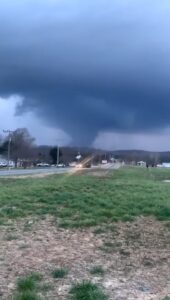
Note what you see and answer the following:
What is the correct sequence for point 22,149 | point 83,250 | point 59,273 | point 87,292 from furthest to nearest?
point 22,149, point 83,250, point 59,273, point 87,292

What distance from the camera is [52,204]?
1479 cm

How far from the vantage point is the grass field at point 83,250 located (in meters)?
7.24

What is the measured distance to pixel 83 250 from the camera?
947cm

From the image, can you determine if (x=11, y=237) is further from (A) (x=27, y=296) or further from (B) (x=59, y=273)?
(A) (x=27, y=296)

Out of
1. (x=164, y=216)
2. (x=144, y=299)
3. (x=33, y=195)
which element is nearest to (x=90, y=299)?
(x=144, y=299)

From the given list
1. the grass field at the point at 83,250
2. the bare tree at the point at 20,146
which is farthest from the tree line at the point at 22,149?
the grass field at the point at 83,250

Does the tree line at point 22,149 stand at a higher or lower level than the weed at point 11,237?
higher

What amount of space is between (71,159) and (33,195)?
139704 mm

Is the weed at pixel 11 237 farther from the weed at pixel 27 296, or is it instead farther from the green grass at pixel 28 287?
the weed at pixel 27 296

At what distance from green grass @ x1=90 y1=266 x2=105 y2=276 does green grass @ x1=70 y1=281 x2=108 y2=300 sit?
607mm

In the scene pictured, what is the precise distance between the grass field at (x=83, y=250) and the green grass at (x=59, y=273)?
0.05 ft

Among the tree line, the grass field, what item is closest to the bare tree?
the tree line

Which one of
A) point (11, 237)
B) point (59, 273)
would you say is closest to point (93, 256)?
point (59, 273)

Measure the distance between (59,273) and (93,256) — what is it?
1325 millimetres
